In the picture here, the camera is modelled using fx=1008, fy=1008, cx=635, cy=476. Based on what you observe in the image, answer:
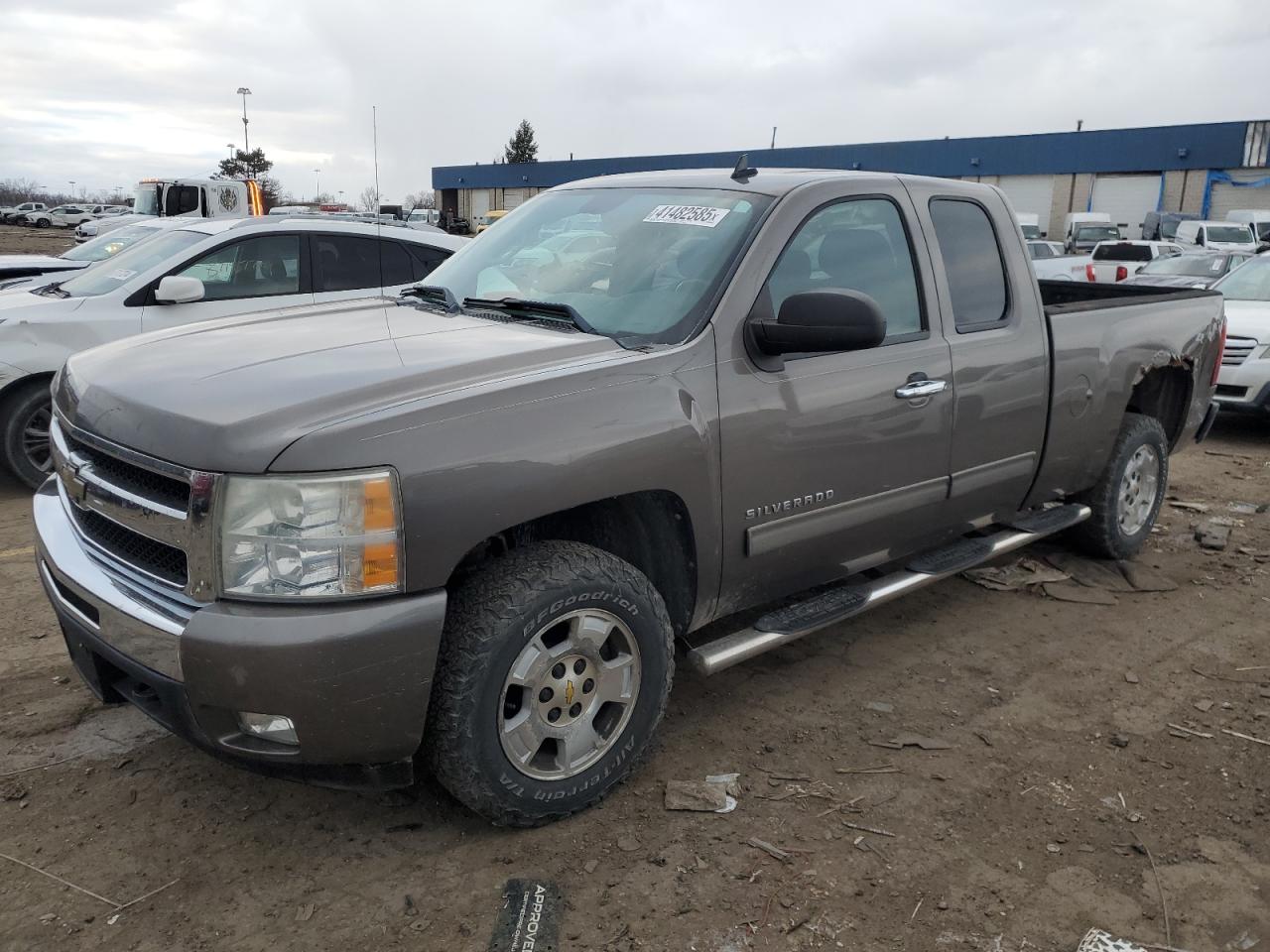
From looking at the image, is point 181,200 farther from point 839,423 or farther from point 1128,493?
point 839,423

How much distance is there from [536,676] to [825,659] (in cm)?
178

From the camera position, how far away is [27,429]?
626 cm

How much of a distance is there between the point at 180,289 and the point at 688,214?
3812 mm

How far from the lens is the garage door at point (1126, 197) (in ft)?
132

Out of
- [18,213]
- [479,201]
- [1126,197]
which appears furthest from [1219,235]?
[18,213]

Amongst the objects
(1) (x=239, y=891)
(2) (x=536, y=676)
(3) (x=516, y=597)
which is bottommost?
(1) (x=239, y=891)

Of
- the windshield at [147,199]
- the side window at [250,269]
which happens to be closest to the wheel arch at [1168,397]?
the side window at [250,269]

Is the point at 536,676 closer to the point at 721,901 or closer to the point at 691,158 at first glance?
the point at 721,901

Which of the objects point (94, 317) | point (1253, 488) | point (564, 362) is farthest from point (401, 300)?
point (1253, 488)

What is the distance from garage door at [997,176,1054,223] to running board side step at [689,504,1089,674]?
137ft

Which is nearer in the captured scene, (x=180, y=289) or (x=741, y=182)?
(x=741, y=182)

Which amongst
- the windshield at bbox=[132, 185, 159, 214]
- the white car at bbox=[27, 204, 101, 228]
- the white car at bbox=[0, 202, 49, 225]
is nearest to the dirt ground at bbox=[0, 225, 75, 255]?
the white car at bbox=[27, 204, 101, 228]

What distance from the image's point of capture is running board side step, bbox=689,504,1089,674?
3299mm

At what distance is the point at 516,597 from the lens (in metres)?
2.68
